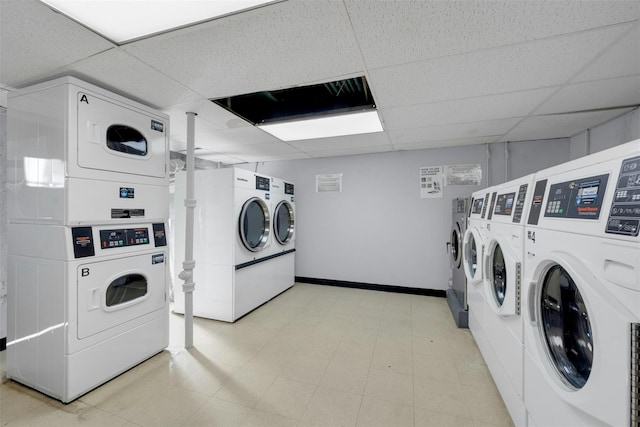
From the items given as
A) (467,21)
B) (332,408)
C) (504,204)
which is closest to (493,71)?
(467,21)

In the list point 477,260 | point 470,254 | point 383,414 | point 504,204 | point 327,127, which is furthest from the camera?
point 327,127

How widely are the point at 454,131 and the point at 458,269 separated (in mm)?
1631

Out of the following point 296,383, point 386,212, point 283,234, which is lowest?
point 296,383

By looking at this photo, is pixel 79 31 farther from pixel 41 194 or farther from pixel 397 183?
pixel 397 183

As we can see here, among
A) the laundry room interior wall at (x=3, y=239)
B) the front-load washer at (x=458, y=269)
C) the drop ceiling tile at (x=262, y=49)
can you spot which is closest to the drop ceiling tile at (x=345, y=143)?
the front-load washer at (x=458, y=269)

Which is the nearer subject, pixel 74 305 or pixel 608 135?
pixel 74 305

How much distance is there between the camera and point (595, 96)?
2.03 metres

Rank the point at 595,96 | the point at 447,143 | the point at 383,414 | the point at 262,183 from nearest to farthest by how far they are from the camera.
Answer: the point at 383,414
the point at 595,96
the point at 262,183
the point at 447,143

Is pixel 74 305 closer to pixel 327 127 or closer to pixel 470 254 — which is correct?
pixel 327 127

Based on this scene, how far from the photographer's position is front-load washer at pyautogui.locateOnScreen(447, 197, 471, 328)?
2766mm

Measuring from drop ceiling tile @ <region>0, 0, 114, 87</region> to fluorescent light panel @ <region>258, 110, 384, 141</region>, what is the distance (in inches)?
58.1

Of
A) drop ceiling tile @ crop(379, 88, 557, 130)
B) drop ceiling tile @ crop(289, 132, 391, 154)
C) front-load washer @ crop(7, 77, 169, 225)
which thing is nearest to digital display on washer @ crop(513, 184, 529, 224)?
drop ceiling tile @ crop(379, 88, 557, 130)

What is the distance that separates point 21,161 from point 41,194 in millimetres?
369

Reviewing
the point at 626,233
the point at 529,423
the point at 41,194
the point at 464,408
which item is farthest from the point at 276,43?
the point at 464,408
